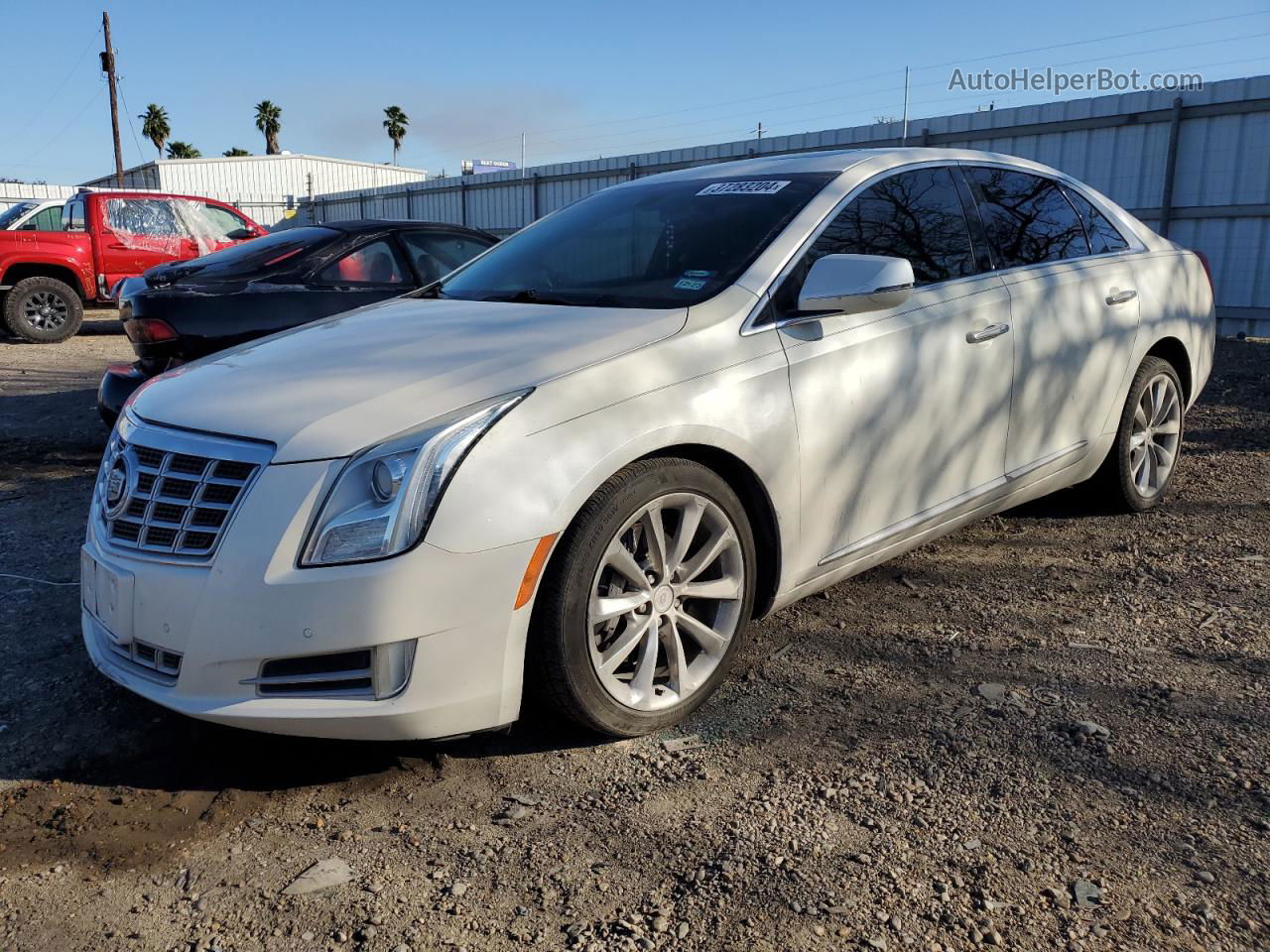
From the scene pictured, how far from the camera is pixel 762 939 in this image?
205 cm

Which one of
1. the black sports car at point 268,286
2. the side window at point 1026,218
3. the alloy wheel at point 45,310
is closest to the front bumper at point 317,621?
the side window at point 1026,218

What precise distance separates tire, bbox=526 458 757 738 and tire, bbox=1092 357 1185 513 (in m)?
2.41

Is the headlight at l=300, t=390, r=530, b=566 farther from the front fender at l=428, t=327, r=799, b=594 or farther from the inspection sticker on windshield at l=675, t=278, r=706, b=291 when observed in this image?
the inspection sticker on windshield at l=675, t=278, r=706, b=291

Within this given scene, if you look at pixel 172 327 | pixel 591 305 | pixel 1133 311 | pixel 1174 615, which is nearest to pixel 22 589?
pixel 172 327

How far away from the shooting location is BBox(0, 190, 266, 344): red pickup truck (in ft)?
42.1

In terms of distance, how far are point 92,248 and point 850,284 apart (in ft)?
42.1

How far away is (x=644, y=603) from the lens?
281cm

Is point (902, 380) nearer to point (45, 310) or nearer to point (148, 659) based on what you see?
point (148, 659)

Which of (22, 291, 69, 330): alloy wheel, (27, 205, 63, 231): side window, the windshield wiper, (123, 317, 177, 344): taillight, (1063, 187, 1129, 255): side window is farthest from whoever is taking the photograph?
(27, 205, 63, 231): side window

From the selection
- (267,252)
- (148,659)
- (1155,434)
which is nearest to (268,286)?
(267,252)

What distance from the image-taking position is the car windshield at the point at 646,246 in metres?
3.32

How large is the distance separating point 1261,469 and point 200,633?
5560 millimetres

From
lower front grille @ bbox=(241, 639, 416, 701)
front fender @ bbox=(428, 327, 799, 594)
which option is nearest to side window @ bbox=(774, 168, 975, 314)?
front fender @ bbox=(428, 327, 799, 594)

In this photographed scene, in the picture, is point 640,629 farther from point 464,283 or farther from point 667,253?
point 464,283
